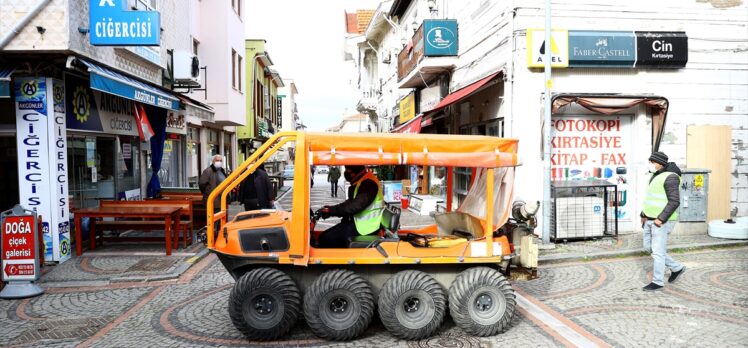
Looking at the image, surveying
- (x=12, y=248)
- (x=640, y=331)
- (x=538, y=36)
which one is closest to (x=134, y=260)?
(x=12, y=248)

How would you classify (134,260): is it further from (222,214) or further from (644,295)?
(644,295)

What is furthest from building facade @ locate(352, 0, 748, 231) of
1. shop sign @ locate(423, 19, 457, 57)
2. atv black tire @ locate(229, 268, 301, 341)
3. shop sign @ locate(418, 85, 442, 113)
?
atv black tire @ locate(229, 268, 301, 341)

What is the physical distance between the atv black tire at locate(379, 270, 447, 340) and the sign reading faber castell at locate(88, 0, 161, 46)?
6.21 metres

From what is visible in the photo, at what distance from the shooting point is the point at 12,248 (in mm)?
7160

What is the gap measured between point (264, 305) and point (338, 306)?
0.73 m

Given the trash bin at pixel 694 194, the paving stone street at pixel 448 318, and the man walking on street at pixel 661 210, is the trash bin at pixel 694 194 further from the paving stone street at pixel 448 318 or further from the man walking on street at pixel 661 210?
the man walking on street at pixel 661 210

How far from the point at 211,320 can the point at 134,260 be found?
3732 mm

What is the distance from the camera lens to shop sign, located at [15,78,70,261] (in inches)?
331

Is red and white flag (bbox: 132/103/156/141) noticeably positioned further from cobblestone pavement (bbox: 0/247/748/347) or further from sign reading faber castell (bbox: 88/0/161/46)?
cobblestone pavement (bbox: 0/247/748/347)

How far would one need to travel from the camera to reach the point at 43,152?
8477mm

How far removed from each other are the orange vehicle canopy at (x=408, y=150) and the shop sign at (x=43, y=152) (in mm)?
5446

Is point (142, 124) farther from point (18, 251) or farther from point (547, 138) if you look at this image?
point (547, 138)

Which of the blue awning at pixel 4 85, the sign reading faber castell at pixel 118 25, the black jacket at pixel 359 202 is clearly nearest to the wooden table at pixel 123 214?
the blue awning at pixel 4 85

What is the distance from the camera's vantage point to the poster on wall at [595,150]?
11.4 metres
